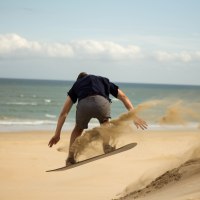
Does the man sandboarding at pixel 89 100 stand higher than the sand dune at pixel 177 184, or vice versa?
the man sandboarding at pixel 89 100

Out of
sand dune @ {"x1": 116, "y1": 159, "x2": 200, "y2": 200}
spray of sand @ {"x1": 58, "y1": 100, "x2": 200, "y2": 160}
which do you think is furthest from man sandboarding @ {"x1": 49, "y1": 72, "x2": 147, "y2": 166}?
sand dune @ {"x1": 116, "y1": 159, "x2": 200, "y2": 200}

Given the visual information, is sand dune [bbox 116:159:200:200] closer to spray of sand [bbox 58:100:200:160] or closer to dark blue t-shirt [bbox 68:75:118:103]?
spray of sand [bbox 58:100:200:160]

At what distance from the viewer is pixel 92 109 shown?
244 inches

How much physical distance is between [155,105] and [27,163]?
3998 mm

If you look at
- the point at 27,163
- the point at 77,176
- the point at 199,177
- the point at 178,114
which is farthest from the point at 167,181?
the point at 27,163

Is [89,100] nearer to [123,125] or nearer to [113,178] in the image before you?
[123,125]

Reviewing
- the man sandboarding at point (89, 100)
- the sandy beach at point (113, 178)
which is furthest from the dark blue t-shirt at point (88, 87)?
the sandy beach at point (113, 178)

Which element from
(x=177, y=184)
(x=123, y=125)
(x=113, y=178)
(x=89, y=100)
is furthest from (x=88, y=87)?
(x=177, y=184)

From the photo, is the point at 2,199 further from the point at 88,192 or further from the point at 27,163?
the point at 27,163

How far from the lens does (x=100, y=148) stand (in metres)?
6.40

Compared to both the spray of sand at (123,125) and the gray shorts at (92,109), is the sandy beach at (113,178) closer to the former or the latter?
the spray of sand at (123,125)

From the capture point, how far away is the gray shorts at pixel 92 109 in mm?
6188

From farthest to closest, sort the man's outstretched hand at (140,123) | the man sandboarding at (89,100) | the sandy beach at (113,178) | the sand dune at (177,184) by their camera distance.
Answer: the man sandboarding at (89,100)
the man's outstretched hand at (140,123)
the sandy beach at (113,178)
the sand dune at (177,184)

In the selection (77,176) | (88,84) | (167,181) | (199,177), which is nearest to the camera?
(199,177)
